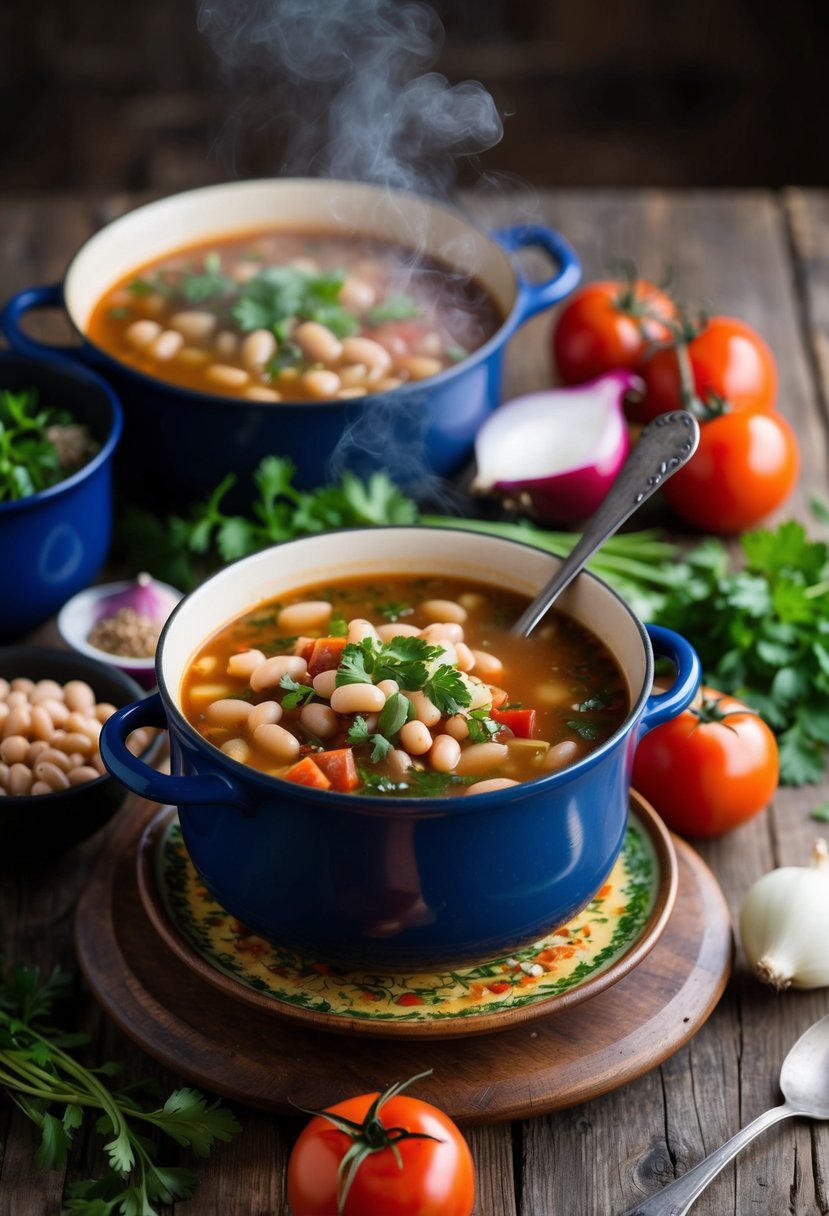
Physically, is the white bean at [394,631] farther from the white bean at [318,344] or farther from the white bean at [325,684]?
the white bean at [318,344]

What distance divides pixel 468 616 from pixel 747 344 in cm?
136

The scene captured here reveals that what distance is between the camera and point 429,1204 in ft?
5.33

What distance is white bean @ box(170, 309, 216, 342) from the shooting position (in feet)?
10.1

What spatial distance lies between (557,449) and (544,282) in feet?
1.46

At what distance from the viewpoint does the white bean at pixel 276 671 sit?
205 centimetres

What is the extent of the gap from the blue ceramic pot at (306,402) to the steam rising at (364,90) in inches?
5.0

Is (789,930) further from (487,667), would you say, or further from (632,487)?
(632,487)

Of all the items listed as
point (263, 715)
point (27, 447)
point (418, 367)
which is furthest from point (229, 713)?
point (418, 367)

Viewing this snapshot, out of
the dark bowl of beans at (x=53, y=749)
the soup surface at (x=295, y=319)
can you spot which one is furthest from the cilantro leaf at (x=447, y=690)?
the soup surface at (x=295, y=319)

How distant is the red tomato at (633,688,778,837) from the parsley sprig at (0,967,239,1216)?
0.89 metres

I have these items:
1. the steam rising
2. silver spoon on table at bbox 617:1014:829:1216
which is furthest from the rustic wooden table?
the steam rising

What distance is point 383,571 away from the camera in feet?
7.45

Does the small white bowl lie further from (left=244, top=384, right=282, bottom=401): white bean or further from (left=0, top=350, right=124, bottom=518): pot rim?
(left=244, top=384, right=282, bottom=401): white bean

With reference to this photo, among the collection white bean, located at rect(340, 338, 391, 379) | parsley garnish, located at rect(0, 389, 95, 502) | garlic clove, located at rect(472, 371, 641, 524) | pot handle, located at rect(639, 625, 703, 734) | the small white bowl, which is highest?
pot handle, located at rect(639, 625, 703, 734)
